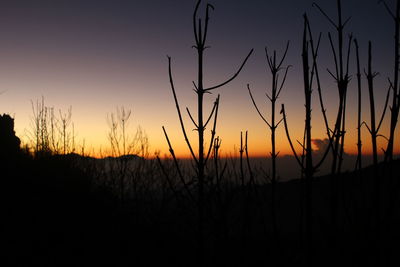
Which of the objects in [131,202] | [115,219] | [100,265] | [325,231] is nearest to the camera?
[325,231]

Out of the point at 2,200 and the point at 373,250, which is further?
the point at 2,200

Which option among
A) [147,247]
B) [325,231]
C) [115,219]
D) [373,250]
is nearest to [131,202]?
[115,219]

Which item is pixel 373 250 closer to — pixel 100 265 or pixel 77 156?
pixel 100 265

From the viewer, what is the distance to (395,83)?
1353 mm

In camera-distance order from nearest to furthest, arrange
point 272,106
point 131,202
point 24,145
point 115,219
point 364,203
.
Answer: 1. point 364,203
2. point 272,106
3. point 115,219
4. point 131,202
5. point 24,145

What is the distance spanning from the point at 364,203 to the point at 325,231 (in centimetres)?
41

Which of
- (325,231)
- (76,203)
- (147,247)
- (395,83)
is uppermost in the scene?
(395,83)

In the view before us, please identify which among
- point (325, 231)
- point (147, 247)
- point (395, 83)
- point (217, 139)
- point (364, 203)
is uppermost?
point (395, 83)

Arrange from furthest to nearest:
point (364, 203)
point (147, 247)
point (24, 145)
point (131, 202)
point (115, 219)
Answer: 1. point (24, 145)
2. point (131, 202)
3. point (115, 219)
4. point (147, 247)
5. point (364, 203)

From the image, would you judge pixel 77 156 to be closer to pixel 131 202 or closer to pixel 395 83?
pixel 131 202

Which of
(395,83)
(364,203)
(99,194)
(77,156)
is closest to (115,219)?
(99,194)

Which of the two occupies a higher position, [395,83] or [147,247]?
[395,83]

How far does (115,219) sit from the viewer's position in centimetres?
717

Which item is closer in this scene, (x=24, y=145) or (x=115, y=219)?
(x=115, y=219)
